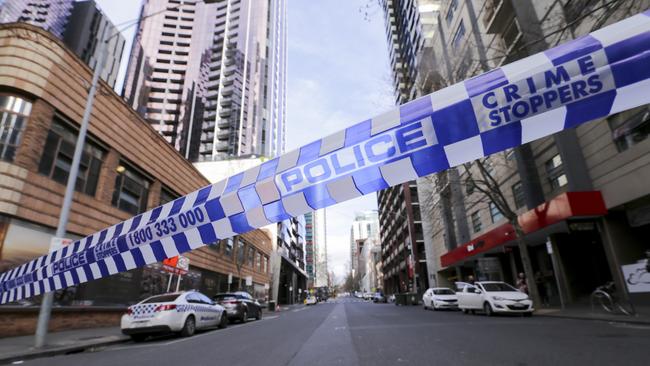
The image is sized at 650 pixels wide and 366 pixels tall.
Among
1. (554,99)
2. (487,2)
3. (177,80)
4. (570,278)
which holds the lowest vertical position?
(570,278)

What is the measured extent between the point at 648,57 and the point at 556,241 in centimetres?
1740

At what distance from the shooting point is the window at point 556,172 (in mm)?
17263

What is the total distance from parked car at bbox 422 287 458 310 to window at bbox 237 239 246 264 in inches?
741

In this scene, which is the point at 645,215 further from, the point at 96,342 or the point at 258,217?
the point at 96,342

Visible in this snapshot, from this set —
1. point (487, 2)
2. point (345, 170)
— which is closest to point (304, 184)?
point (345, 170)

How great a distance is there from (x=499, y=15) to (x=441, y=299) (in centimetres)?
1779

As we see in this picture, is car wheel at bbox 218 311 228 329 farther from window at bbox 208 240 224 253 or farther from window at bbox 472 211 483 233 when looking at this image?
window at bbox 472 211 483 233

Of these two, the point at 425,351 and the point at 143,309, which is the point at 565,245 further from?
the point at 143,309

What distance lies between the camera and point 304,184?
173 inches

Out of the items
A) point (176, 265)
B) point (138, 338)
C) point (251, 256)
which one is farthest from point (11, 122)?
point (251, 256)

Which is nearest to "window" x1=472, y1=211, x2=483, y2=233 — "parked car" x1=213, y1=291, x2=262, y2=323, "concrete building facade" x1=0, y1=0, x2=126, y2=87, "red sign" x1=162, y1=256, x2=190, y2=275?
"parked car" x1=213, y1=291, x2=262, y2=323

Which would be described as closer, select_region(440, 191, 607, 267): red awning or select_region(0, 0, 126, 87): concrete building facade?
select_region(440, 191, 607, 267): red awning

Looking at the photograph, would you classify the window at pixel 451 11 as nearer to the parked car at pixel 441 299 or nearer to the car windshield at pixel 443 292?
the car windshield at pixel 443 292

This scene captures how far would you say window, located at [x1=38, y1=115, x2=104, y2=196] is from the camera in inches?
481
